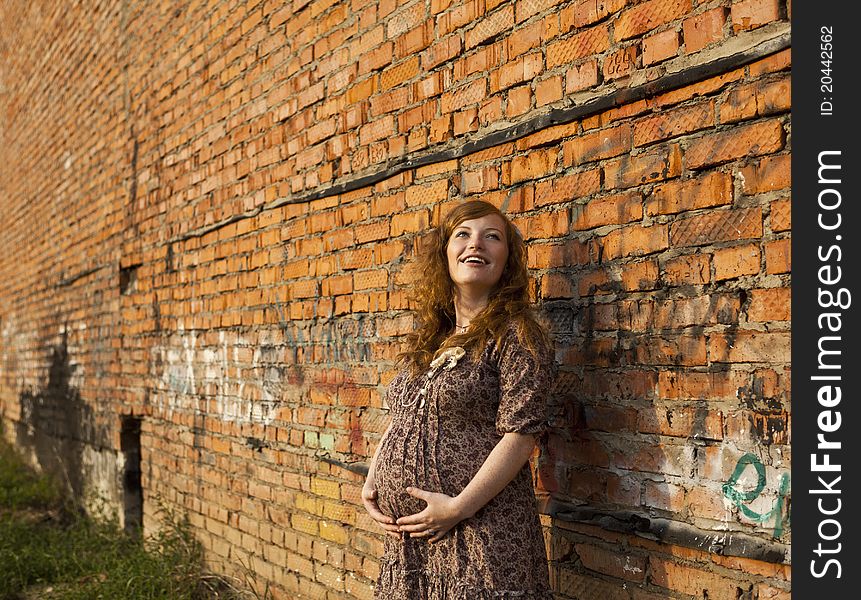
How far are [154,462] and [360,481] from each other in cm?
268

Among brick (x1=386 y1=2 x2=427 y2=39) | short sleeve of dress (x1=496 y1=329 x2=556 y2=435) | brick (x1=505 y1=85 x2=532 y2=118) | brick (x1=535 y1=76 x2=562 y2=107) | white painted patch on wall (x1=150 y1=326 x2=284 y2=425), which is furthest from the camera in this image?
white painted patch on wall (x1=150 y1=326 x2=284 y2=425)

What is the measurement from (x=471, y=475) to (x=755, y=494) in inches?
27.9

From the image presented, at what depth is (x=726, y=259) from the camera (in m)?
2.09

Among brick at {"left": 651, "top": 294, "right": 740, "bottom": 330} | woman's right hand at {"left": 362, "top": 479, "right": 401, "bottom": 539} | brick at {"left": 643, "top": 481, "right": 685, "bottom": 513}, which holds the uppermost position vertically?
brick at {"left": 651, "top": 294, "right": 740, "bottom": 330}

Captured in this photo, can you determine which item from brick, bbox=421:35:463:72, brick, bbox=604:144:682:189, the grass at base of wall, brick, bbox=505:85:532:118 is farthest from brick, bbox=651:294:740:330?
the grass at base of wall

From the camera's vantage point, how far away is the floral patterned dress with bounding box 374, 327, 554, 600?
2.20m

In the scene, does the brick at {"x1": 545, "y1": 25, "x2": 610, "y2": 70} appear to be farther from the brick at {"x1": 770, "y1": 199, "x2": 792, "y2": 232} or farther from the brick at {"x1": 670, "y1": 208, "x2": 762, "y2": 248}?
the brick at {"x1": 770, "y1": 199, "x2": 792, "y2": 232}

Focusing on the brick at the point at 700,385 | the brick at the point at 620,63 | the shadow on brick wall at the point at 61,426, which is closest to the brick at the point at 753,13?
the brick at the point at 620,63

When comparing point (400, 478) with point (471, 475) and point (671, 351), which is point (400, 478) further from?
point (671, 351)

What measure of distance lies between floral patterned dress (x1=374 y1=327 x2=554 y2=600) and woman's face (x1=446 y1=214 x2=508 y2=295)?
0.65ft

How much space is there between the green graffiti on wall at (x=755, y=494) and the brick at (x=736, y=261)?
434mm

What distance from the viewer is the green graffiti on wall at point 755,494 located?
1940mm

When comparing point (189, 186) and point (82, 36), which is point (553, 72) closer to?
point (189, 186)

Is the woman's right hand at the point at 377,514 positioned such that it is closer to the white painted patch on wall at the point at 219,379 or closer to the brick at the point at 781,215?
the brick at the point at 781,215
